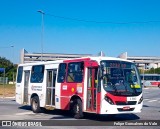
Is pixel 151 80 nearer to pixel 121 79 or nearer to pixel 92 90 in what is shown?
pixel 121 79

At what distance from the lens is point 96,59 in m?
15.6

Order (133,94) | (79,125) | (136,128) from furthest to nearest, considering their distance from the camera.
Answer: (133,94)
(79,125)
(136,128)

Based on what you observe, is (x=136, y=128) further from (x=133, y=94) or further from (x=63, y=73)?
(x=63, y=73)

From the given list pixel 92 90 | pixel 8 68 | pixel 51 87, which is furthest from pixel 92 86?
pixel 8 68

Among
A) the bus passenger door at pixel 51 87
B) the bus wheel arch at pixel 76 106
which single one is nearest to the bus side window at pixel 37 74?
the bus passenger door at pixel 51 87

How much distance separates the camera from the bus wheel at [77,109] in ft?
52.4

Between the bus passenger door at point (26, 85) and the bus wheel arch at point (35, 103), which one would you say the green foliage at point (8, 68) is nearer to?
the bus passenger door at point (26, 85)

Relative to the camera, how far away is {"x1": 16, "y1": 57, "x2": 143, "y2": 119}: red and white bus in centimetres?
1495

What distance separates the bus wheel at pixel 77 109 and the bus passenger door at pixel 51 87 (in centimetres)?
204

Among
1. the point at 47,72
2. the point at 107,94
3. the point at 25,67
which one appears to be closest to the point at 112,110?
the point at 107,94

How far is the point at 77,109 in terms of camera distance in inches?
640

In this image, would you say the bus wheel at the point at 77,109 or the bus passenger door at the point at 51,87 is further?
the bus passenger door at the point at 51,87

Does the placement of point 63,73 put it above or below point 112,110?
above

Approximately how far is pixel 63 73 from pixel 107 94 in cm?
363
